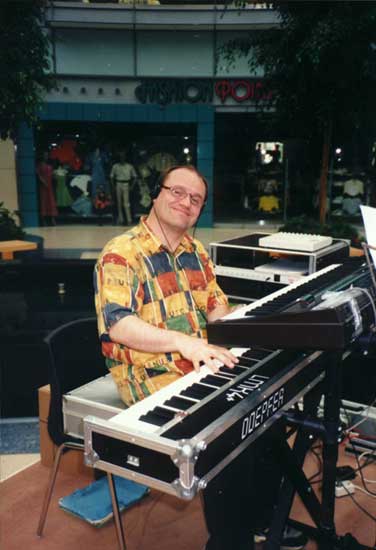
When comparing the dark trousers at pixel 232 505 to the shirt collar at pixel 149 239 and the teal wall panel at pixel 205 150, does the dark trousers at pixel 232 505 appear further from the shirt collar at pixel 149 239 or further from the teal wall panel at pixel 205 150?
the teal wall panel at pixel 205 150

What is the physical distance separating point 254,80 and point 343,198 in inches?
121

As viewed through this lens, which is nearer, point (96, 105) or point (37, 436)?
point (37, 436)

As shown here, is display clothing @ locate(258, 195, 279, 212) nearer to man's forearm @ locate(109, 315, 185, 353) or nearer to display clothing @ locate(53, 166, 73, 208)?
display clothing @ locate(53, 166, 73, 208)

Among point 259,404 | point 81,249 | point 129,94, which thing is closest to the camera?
point 259,404

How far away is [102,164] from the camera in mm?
11242

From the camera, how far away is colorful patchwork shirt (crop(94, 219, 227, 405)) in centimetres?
183

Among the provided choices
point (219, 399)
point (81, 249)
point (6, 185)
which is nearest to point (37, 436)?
point (219, 399)

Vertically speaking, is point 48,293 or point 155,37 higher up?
point 155,37

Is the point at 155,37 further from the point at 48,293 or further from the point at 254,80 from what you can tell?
the point at 48,293

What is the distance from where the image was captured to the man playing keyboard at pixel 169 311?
161 cm

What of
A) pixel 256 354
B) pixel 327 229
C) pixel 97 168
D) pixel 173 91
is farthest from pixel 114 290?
pixel 97 168

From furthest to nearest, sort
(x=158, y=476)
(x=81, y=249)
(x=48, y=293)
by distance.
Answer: (x=81, y=249)
(x=48, y=293)
(x=158, y=476)

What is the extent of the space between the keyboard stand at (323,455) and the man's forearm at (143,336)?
1.46 ft

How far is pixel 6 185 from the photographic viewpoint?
10758 mm
